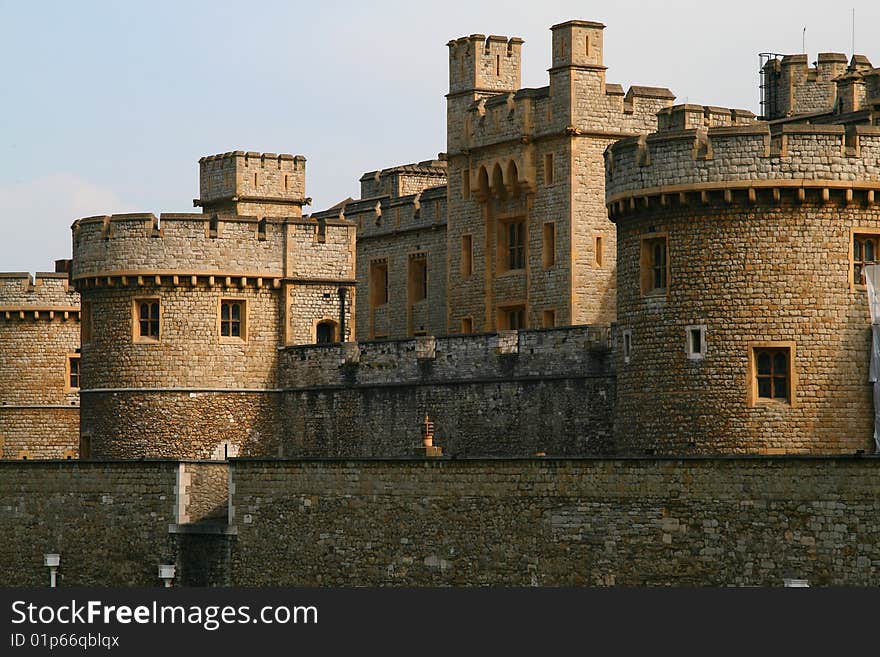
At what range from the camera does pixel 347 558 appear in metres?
43.8

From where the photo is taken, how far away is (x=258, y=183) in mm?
69625

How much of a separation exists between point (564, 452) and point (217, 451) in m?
8.71

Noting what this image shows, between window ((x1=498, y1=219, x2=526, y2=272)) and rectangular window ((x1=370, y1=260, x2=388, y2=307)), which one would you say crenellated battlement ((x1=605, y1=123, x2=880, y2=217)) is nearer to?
window ((x1=498, y1=219, x2=526, y2=272))

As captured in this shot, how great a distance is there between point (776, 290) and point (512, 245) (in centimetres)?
1899

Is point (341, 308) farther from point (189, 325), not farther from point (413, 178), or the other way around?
point (413, 178)

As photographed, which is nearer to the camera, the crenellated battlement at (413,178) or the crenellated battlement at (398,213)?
the crenellated battlement at (398,213)

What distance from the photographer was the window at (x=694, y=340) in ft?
142

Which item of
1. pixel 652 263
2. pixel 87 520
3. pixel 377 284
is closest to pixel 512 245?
pixel 377 284

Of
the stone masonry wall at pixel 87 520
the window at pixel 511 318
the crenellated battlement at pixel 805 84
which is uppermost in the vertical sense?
the crenellated battlement at pixel 805 84

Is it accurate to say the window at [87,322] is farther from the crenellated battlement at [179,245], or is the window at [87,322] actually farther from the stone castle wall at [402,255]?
the stone castle wall at [402,255]

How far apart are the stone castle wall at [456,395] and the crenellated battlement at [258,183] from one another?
48.2 feet

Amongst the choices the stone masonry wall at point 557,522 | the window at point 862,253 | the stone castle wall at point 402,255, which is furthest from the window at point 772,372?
the stone castle wall at point 402,255

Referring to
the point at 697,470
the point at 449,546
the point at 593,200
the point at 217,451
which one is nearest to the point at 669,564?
the point at 697,470

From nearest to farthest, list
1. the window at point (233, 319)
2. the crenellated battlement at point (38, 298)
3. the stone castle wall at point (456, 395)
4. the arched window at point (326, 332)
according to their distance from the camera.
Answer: the stone castle wall at point (456, 395), the window at point (233, 319), the arched window at point (326, 332), the crenellated battlement at point (38, 298)
